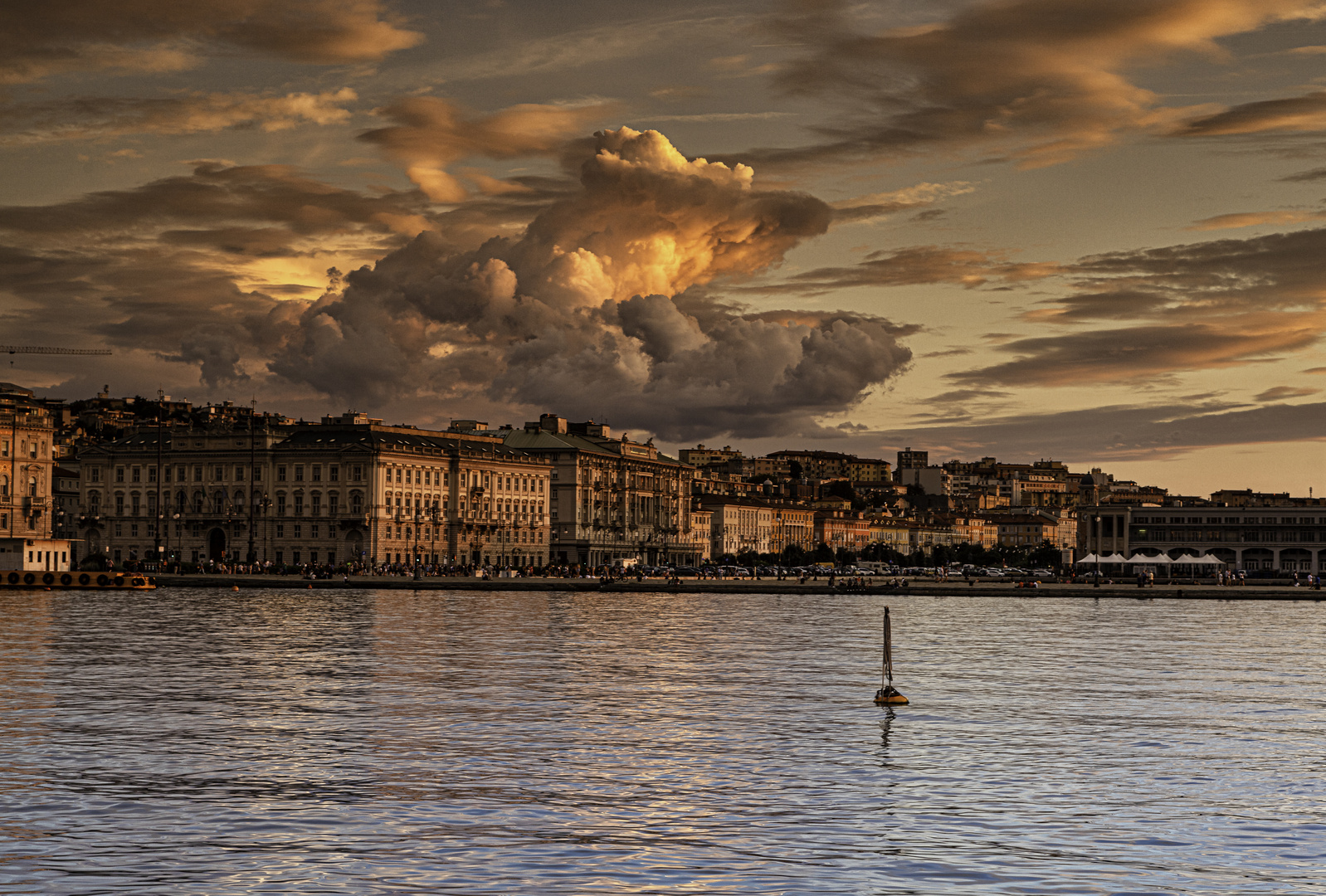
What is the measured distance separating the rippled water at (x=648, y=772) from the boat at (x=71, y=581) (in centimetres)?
6508

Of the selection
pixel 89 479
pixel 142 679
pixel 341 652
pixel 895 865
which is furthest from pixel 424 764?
pixel 89 479

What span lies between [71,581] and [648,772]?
102 m

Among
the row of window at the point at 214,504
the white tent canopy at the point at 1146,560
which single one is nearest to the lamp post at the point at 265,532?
the row of window at the point at 214,504

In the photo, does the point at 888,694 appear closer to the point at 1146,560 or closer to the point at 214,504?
the point at 1146,560

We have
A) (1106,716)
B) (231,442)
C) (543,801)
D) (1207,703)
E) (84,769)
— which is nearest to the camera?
(543,801)

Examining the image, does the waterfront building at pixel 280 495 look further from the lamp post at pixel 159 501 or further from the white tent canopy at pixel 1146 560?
the white tent canopy at pixel 1146 560

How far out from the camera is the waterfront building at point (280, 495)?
557 feet

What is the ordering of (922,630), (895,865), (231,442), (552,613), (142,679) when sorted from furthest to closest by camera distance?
(231,442), (552,613), (922,630), (142,679), (895,865)

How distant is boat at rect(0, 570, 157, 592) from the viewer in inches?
4658

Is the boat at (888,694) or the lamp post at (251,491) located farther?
the lamp post at (251,491)

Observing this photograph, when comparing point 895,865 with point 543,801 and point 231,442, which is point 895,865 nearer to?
point 543,801

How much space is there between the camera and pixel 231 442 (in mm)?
174125

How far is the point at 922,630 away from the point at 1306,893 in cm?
5692

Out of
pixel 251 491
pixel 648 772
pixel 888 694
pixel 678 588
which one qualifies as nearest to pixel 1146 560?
pixel 678 588
